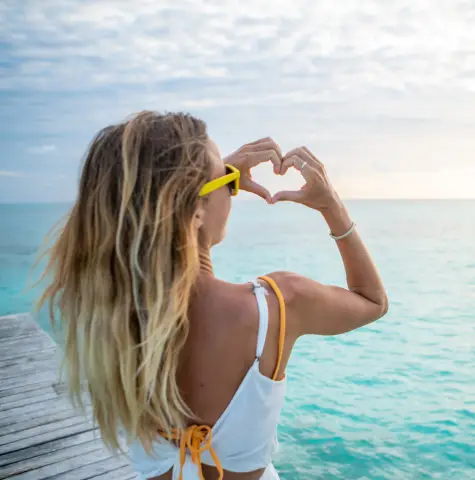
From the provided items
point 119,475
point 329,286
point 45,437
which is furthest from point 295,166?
point 45,437

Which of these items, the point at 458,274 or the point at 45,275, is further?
the point at 458,274

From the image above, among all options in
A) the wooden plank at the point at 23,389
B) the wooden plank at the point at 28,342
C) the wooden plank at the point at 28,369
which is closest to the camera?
the wooden plank at the point at 23,389

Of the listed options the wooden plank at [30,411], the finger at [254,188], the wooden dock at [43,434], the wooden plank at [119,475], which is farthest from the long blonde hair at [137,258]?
the wooden plank at [30,411]

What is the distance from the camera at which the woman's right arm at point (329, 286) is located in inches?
44.9

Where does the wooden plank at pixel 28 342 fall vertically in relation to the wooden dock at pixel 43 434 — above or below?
below

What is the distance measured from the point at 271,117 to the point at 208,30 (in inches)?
918

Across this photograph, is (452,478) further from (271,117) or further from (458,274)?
(271,117)

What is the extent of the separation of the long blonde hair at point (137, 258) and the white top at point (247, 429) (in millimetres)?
97

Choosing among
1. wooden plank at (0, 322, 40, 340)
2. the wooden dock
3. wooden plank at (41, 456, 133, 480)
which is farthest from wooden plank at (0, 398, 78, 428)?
Result: wooden plank at (0, 322, 40, 340)

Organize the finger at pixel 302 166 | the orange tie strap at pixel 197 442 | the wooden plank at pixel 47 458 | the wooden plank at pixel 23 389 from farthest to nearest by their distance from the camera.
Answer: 1. the wooden plank at pixel 23 389
2. the wooden plank at pixel 47 458
3. the finger at pixel 302 166
4. the orange tie strap at pixel 197 442

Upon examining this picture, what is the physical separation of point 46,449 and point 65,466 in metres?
0.25

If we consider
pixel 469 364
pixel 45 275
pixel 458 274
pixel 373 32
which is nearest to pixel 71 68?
pixel 373 32

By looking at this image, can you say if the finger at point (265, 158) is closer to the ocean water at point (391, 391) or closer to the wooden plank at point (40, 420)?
the ocean water at point (391, 391)

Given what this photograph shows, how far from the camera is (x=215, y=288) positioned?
1.15 meters
